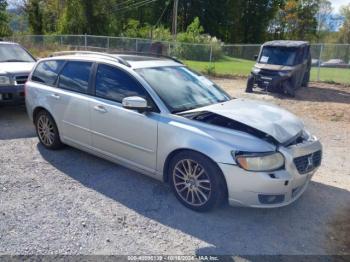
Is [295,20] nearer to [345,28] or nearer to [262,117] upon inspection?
[345,28]

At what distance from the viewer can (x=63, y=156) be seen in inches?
214

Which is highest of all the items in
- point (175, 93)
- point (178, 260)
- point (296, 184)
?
point (175, 93)

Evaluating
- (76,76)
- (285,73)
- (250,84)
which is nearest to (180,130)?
(76,76)

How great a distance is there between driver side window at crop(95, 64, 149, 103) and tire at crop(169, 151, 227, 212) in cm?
95

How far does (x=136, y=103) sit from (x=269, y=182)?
5.65ft

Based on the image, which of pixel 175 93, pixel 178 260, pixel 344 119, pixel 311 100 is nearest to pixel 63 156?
pixel 175 93

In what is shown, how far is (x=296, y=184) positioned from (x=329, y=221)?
0.66 meters

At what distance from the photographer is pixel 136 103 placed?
4.02 metres

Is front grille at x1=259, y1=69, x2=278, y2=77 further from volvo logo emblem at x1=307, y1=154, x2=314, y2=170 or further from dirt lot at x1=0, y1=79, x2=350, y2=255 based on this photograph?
volvo logo emblem at x1=307, y1=154, x2=314, y2=170

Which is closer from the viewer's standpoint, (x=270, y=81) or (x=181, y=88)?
(x=181, y=88)

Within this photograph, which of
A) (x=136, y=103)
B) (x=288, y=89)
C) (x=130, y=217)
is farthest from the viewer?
(x=288, y=89)

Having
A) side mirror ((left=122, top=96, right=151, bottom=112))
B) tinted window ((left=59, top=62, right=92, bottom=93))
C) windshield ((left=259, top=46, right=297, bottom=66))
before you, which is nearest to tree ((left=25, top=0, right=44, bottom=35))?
windshield ((left=259, top=46, right=297, bottom=66))

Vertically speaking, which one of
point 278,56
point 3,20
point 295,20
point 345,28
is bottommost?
point 278,56

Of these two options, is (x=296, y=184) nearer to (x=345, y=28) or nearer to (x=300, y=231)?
(x=300, y=231)
